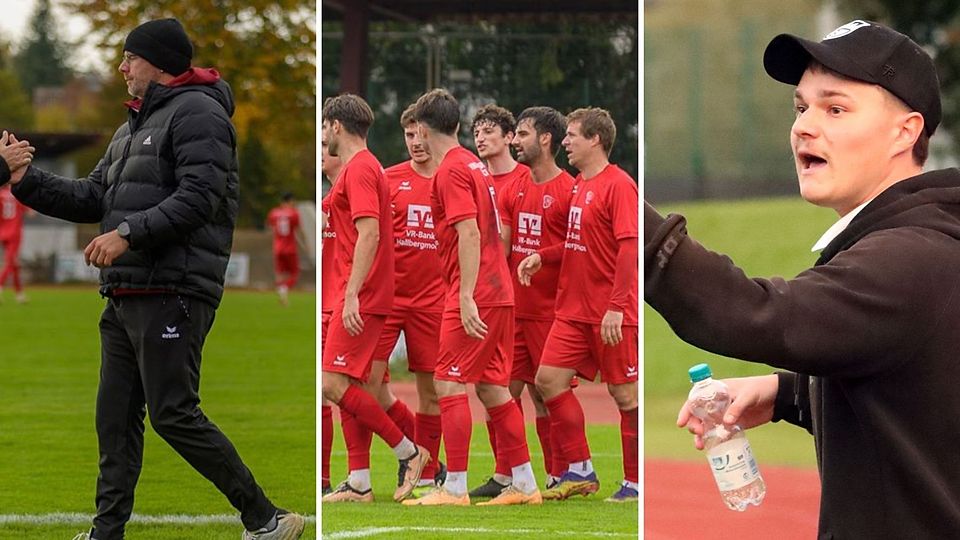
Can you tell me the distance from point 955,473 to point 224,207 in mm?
3507

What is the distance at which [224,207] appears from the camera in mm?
5559

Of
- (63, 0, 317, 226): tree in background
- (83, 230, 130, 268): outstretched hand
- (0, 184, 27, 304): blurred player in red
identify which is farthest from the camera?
(63, 0, 317, 226): tree in background

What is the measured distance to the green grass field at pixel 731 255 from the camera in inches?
728

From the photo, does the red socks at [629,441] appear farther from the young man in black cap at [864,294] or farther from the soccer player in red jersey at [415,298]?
the young man in black cap at [864,294]

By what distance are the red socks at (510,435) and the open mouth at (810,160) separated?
10.8 feet

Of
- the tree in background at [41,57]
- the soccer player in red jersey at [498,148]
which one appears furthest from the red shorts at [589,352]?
the tree in background at [41,57]

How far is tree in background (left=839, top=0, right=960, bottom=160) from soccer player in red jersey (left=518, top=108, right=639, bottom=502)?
12495 mm

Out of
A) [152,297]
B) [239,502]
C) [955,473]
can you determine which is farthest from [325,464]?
[955,473]

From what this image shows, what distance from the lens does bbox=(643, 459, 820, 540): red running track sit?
780 cm

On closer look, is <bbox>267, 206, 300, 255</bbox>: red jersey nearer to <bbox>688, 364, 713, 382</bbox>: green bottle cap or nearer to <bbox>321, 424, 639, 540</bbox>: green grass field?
<bbox>321, 424, 639, 540</bbox>: green grass field

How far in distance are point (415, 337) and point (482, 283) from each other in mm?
372

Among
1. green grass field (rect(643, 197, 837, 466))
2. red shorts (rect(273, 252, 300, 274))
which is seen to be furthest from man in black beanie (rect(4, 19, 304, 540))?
red shorts (rect(273, 252, 300, 274))

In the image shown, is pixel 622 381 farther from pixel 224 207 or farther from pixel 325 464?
pixel 224 207

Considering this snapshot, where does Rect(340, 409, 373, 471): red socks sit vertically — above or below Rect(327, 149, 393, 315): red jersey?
below
